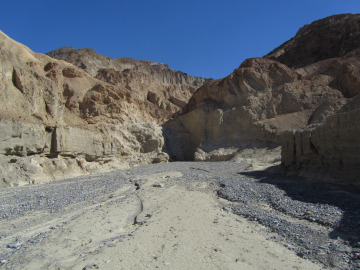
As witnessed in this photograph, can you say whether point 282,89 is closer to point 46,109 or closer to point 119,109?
point 119,109

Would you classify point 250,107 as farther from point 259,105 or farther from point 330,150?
point 330,150

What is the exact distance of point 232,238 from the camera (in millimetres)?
4984

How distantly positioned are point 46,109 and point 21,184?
9.36 metres

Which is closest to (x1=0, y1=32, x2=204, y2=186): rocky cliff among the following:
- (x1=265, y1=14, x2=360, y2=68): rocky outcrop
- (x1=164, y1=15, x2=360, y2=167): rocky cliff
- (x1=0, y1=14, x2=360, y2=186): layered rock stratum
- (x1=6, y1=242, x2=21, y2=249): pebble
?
(x1=0, y1=14, x2=360, y2=186): layered rock stratum

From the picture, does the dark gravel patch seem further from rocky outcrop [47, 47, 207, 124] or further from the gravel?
rocky outcrop [47, 47, 207, 124]

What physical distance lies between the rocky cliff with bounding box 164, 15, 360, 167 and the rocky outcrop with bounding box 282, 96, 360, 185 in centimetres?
1036

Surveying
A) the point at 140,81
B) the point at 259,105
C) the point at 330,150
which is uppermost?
the point at 140,81

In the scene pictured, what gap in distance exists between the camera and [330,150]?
1005 cm

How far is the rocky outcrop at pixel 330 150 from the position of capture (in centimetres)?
880

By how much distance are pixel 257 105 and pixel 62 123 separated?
823 inches

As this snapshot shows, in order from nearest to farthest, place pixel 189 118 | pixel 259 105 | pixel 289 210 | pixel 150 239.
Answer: pixel 150 239 < pixel 289 210 < pixel 259 105 < pixel 189 118

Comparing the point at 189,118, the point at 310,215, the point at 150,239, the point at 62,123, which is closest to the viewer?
the point at 150,239

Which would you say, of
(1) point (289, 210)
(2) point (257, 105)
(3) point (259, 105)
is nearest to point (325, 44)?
(3) point (259, 105)

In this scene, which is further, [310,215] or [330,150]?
[330,150]
